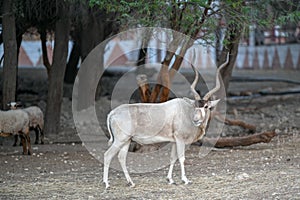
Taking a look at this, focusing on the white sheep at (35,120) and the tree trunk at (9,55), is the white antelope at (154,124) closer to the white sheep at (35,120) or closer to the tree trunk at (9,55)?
the white sheep at (35,120)

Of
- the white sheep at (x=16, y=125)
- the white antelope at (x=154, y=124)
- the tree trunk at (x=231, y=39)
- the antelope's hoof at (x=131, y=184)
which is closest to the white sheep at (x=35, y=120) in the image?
the white sheep at (x=16, y=125)

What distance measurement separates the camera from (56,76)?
16.0 meters

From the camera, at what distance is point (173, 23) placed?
41.3 ft

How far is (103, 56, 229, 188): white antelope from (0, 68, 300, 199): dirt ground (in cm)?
42

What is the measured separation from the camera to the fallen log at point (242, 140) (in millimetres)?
13078

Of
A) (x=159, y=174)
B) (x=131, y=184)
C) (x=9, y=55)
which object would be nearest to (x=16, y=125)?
(x=9, y=55)

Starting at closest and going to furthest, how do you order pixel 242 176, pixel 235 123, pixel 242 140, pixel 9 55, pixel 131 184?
1. pixel 131 184
2. pixel 242 176
3. pixel 242 140
4. pixel 9 55
5. pixel 235 123

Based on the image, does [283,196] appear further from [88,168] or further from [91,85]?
[91,85]

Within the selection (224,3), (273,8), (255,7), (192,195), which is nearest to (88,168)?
(192,195)

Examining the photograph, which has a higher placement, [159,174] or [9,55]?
[9,55]

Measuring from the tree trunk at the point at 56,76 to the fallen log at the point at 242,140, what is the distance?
168 inches

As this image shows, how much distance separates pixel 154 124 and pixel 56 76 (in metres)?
6.77

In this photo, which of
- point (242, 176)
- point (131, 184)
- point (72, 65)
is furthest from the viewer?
point (72, 65)

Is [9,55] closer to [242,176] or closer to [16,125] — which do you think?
[16,125]
